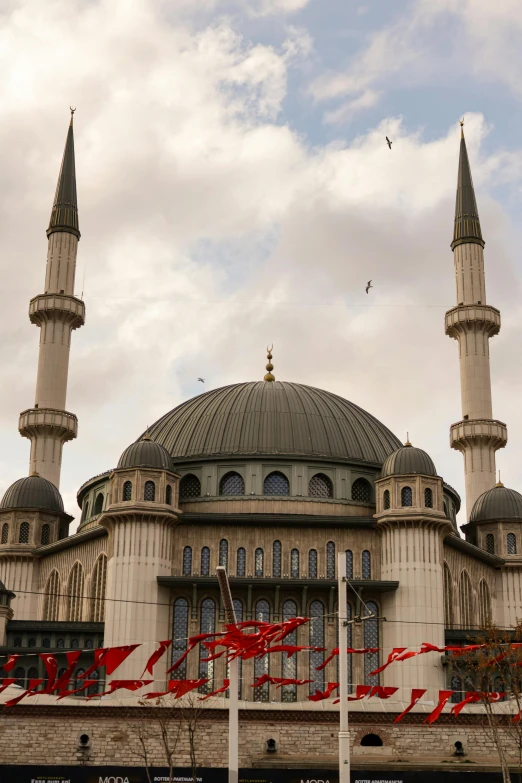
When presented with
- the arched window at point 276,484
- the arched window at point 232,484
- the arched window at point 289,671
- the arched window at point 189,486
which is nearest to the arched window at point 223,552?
the arched window at point 232,484

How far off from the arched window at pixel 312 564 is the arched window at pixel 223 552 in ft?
13.7

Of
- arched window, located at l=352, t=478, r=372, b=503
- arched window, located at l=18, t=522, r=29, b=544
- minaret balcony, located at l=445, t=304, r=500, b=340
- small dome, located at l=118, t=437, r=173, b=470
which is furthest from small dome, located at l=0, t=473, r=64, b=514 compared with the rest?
minaret balcony, located at l=445, t=304, r=500, b=340

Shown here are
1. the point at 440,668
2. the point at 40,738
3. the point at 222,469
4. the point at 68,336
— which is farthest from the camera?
the point at 68,336

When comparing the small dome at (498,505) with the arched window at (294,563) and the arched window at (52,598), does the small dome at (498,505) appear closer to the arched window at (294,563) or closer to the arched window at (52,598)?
the arched window at (294,563)

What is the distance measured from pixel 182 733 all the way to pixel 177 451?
23.5m

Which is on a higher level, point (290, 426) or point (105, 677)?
point (290, 426)

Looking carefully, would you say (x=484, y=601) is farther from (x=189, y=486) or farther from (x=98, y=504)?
(x=98, y=504)

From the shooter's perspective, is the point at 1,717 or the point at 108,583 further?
the point at 108,583

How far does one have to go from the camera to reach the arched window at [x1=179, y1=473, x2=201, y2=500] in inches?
2384

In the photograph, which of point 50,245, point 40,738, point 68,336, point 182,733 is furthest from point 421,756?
point 50,245

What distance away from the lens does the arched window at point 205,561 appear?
182 feet

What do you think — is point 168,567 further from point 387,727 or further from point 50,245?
point 50,245

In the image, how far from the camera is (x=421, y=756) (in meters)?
41.8

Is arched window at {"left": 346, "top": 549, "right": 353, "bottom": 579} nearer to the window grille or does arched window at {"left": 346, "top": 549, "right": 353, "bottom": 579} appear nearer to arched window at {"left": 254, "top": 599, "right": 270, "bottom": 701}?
arched window at {"left": 254, "top": 599, "right": 270, "bottom": 701}
